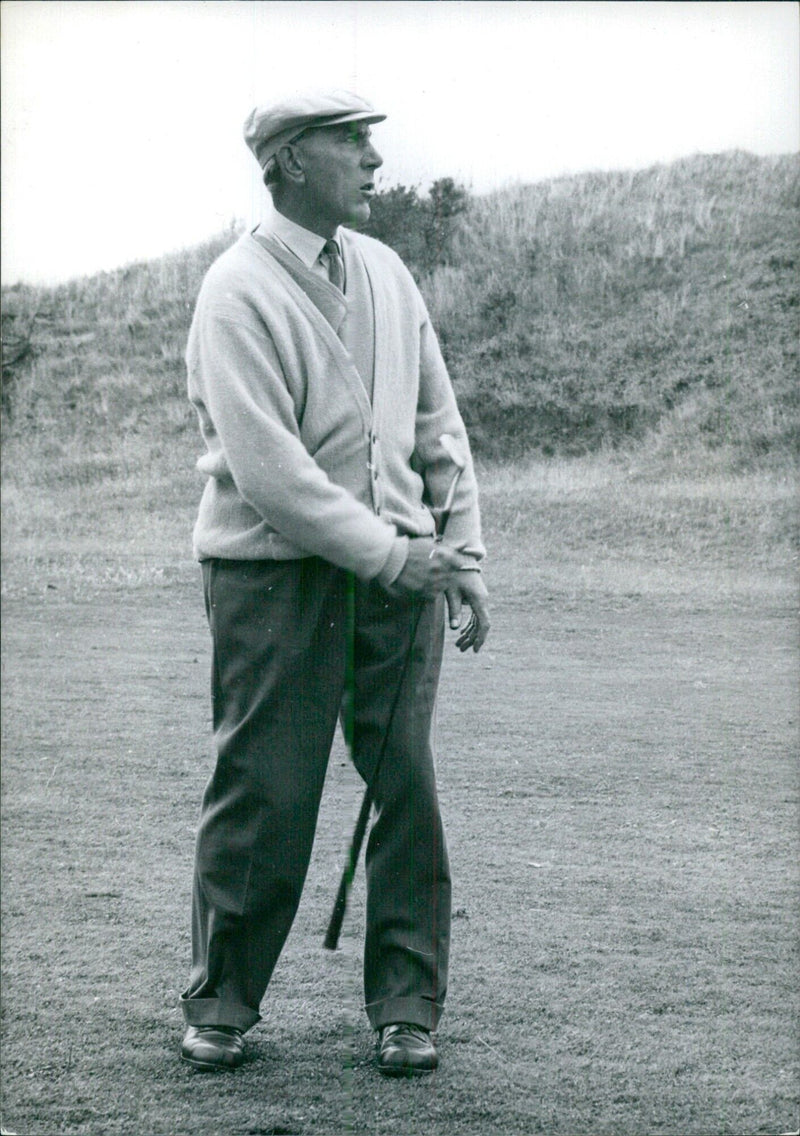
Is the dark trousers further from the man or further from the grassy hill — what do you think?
the grassy hill

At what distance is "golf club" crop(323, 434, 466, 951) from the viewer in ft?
7.57

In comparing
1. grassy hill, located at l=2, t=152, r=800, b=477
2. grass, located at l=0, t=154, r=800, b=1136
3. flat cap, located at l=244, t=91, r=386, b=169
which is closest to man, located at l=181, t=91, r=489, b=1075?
flat cap, located at l=244, t=91, r=386, b=169

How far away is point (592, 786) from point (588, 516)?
337 cm

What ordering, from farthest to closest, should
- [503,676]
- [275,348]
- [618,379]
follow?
[618,379] < [503,676] < [275,348]

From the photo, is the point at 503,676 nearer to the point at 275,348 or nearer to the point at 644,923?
the point at 644,923

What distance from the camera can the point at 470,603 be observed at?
2.41 meters

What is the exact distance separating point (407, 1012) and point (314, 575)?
76 cm

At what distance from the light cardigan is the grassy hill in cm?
396

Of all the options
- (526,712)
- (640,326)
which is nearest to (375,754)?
(526,712)

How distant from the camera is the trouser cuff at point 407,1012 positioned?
7.71ft

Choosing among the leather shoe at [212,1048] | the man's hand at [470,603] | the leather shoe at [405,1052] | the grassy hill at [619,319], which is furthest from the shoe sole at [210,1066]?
the grassy hill at [619,319]

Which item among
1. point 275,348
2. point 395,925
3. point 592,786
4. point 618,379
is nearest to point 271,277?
point 275,348

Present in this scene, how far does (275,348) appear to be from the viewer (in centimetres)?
218

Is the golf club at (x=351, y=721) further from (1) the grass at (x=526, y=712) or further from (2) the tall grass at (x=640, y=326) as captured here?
(2) the tall grass at (x=640, y=326)
